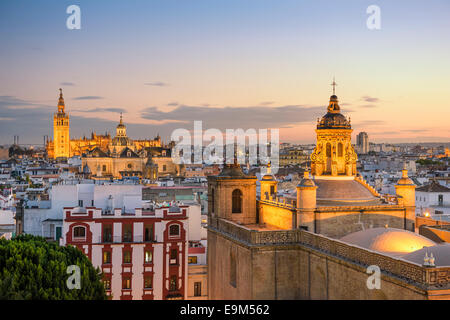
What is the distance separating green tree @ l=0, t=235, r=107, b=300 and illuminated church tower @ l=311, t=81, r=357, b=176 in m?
Answer: 10.8

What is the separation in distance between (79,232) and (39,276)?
1213 cm

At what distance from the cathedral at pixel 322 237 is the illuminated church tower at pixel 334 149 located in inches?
1.7

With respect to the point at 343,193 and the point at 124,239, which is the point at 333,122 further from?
the point at 124,239

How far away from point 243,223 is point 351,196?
5.51m

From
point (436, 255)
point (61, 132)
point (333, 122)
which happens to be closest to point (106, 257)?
point (333, 122)

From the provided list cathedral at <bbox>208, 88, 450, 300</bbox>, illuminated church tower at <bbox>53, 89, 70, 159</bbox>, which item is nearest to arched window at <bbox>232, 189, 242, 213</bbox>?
cathedral at <bbox>208, 88, 450, 300</bbox>

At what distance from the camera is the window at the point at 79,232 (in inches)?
1126

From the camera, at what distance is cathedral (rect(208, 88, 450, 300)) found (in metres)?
15.3

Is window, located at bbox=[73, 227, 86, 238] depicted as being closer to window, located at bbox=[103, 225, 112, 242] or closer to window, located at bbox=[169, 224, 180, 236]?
window, located at bbox=[103, 225, 112, 242]

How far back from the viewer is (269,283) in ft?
66.6

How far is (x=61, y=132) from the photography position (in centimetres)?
19050
